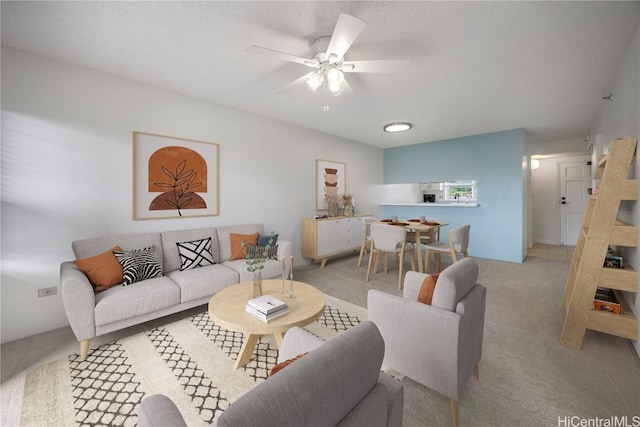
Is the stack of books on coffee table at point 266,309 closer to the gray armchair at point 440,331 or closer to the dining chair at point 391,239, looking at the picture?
the gray armchair at point 440,331

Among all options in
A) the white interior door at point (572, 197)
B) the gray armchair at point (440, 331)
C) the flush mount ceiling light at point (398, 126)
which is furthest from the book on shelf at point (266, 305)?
the white interior door at point (572, 197)

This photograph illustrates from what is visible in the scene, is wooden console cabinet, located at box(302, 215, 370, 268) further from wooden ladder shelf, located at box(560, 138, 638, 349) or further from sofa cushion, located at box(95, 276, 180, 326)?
wooden ladder shelf, located at box(560, 138, 638, 349)

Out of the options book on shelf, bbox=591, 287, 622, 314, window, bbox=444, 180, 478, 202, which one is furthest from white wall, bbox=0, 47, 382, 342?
window, bbox=444, 180, 478, 202

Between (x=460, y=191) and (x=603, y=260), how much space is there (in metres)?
3.66

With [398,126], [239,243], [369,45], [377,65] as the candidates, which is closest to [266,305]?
[239,243]

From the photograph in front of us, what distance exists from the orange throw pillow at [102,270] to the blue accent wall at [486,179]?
5630 mm

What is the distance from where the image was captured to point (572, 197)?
602 centimetres

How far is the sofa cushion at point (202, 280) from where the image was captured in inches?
98.5

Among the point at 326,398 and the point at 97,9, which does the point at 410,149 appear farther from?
the point at 326,398

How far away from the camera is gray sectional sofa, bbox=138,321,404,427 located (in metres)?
0.58

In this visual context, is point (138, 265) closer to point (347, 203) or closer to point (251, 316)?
point (251, 316)

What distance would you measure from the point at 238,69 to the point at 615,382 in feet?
12.6

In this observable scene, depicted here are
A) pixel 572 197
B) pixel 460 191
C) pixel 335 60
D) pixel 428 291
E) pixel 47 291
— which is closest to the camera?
pixel 428 291

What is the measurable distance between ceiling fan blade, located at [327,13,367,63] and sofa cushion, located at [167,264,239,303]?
2.29m
